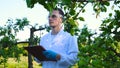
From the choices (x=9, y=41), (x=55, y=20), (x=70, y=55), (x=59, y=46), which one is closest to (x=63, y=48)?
(x=59, y=46)

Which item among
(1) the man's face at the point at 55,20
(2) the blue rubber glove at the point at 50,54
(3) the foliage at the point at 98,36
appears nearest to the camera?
(3) the foliage at the point at 98,36

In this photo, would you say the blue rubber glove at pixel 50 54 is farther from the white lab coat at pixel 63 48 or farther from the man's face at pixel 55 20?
the man's face at pixel 55 20

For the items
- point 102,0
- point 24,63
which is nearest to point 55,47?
point 102,0

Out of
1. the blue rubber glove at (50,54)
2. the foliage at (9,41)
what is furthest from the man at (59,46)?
the foliage at (9,41)

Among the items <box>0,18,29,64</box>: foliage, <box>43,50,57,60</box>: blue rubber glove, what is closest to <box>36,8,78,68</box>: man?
<box>43,50,57,60</box>: blue rubber glove

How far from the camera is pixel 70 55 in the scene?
4.29m

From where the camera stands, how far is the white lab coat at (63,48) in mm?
4289

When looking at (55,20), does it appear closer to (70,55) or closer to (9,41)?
(70,55)

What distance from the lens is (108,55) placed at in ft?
13.1

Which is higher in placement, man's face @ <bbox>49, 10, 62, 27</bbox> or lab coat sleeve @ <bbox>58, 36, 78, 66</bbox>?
man's face @ <bbox>49, 10, 62, 27</bbox>

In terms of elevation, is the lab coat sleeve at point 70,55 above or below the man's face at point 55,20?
below

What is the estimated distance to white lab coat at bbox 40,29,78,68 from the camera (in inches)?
169

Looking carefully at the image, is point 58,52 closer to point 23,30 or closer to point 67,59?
point 67,59

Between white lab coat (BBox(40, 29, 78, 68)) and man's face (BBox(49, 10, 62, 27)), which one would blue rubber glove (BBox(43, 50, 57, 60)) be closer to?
white lab coat (BBox(40, 29, 78, 68))
